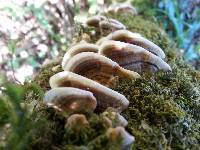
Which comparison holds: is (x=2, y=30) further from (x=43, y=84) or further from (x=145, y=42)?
(x=145, y=42)

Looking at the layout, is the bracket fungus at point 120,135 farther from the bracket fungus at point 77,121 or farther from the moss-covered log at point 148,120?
the bracket fungus at point 77,121

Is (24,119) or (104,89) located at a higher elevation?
(104,89)

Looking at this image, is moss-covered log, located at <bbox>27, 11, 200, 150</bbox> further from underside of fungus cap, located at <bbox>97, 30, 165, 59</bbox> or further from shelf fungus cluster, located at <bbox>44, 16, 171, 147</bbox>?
underside of fungus cap, located at <bbox>97, 30, 165, 59</bbox>

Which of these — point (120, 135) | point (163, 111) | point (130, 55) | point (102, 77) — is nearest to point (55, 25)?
point (130, 55)

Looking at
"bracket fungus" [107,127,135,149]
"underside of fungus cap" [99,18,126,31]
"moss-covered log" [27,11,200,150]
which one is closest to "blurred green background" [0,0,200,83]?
"underside of fungus cap" [99,18,126,31]

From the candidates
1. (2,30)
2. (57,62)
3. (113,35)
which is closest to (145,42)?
(113,35)

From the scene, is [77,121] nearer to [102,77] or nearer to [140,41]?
[102,77]

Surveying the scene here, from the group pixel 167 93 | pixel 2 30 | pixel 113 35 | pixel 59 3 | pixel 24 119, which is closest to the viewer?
pixel 24 119
